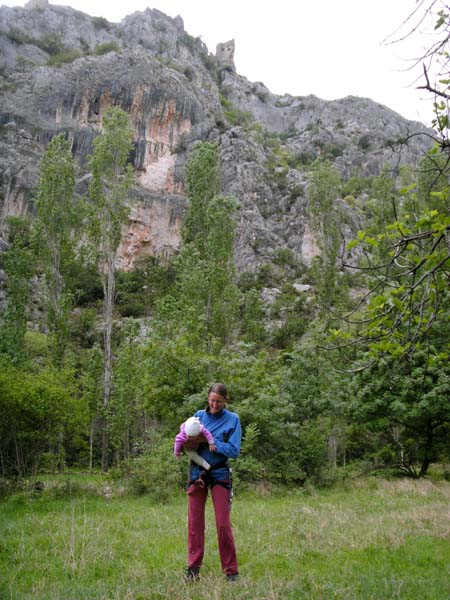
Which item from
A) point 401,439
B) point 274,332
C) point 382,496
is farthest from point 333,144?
point 382,496

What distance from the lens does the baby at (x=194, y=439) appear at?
3959 millimetres

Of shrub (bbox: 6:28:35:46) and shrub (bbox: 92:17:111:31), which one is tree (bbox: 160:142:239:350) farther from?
shrub (bbox: 92:17:111:31)

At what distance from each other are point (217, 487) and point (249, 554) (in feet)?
4.60

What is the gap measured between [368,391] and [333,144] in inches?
2409

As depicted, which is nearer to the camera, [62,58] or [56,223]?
[56,223]

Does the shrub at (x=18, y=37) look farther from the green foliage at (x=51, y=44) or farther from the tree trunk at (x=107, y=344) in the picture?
the tree trunk at (x=107, y=344)

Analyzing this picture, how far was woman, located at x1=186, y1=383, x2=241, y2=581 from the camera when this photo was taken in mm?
3926

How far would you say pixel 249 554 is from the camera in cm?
494

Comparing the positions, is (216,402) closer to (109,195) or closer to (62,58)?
(109,195)

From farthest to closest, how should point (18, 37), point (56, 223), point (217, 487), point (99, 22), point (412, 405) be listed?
point (99, 22) → point (18, 37) → point (56, 223) → point (412, 405) → point (217, 487)

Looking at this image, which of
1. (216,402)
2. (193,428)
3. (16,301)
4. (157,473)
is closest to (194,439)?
(193,428)

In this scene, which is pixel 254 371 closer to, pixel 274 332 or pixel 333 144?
pixel 274 332

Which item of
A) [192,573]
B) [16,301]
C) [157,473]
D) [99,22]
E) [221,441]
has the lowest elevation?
[157,473]

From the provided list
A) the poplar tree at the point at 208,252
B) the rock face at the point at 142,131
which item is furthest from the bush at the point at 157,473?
the rock face at the point at 142,131
